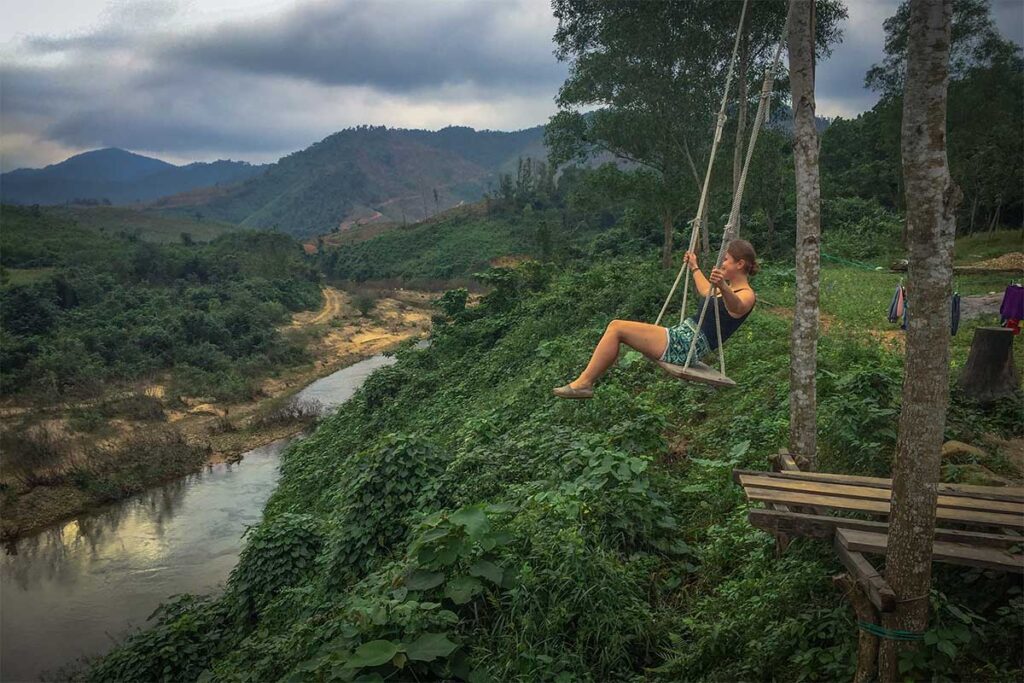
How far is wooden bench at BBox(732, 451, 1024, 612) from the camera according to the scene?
3.33m

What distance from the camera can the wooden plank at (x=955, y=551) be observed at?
3.28 m

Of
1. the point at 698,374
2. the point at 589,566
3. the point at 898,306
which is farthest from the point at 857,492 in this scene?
the point at 898,306

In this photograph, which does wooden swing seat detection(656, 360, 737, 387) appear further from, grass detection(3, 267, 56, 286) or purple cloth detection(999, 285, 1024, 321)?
grass detection(3, 267, 56, 286)

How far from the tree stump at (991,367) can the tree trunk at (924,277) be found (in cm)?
467

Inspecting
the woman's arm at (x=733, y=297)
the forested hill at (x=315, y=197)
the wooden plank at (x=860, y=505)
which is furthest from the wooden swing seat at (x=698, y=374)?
the forested hill at (x=315, y=197)

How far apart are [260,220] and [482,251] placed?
10711 centimetres

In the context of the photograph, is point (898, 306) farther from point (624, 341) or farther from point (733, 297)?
point (624, 341)

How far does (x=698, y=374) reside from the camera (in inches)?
185

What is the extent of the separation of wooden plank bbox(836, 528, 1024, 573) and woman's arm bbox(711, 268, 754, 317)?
191cm

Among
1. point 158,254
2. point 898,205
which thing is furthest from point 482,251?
point 898,205

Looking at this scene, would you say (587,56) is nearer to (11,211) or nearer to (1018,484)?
(1018,484)

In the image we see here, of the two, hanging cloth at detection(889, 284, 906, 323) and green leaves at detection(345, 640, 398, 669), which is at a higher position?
hanging cloth at detection(889, 284, 906, 323)

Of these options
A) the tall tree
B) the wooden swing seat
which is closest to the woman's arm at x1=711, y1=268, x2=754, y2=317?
the wooden swing seat

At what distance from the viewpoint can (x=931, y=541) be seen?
302cm
